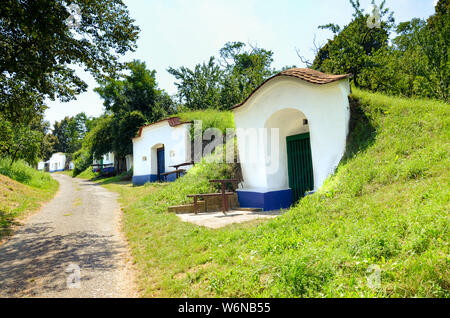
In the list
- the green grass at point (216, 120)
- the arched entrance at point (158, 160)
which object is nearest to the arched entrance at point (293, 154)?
the green grass at point (216, 120)

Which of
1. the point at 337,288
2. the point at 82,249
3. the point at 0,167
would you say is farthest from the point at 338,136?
the point at 0,167

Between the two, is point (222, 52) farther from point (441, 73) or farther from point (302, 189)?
point (302, 189)

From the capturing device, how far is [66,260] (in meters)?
4.62

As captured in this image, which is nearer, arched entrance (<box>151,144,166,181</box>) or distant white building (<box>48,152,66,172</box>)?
arched entrance (<box>151,144,166,181</box>)

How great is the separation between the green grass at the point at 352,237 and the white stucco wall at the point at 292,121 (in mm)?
522

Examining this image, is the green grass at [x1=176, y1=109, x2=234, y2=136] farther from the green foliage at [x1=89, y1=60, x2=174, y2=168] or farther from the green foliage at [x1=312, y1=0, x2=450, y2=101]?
the green foliage at [x1=89, y1=60, x2=174, y2=168]

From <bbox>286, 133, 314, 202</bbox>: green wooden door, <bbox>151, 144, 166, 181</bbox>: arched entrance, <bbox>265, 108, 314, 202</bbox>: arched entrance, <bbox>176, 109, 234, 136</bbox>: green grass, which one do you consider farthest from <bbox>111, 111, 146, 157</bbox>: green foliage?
<bbox>286, 133, 314, 202</bbox>: green wooden door

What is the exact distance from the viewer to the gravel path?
3520 mm

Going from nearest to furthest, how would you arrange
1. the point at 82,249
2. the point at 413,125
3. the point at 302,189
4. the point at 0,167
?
the point at 82,249
the point at 413,125
the point at 302,189
the point at 0,167

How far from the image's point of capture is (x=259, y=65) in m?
21.2

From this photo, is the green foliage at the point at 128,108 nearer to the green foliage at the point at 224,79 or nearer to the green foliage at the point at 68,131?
the green foliage at the point at 224,79

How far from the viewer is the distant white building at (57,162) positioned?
195ft
